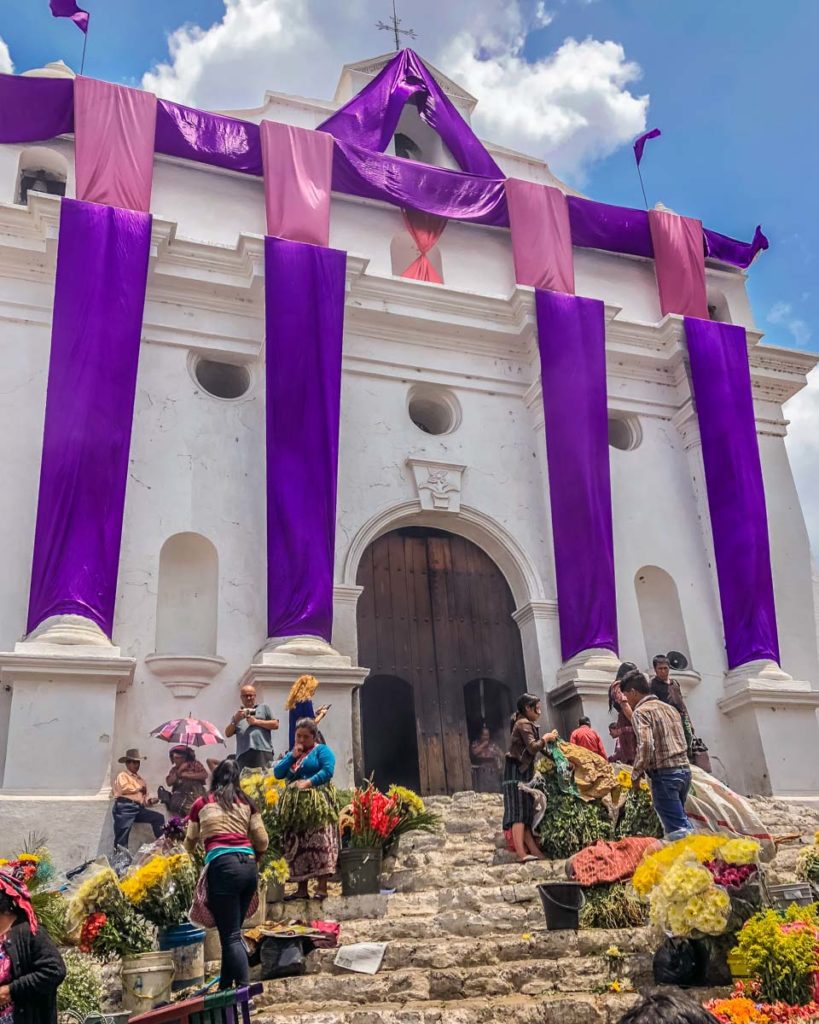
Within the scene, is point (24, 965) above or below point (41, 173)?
A: below

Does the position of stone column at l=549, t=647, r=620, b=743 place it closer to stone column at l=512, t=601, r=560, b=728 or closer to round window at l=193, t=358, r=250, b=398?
stone column at l=512, t=601, r=560, b=728

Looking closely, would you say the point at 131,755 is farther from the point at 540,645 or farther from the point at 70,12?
the point at 70,12

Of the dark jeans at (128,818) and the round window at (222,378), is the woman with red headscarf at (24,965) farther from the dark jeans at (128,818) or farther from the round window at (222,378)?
the round window at (222,378)

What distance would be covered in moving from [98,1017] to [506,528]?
32.5 feet

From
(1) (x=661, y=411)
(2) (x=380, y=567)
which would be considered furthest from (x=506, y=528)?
(1) (x=661, y=411)

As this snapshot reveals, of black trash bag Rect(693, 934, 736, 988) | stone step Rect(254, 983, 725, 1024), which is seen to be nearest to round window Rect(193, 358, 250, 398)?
stone step Rect(254, 983, 725, 1024)

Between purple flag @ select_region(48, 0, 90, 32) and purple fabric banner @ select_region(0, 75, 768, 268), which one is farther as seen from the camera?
purple flag @ select_region(48, 0, 90, 32)

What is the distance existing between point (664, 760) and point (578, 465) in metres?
7.36

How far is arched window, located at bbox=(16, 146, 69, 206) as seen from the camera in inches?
558

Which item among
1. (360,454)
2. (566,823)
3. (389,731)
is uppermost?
(360,454)

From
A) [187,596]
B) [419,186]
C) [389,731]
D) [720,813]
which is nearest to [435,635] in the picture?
[389,731]

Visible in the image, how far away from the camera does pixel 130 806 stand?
32.3 feet

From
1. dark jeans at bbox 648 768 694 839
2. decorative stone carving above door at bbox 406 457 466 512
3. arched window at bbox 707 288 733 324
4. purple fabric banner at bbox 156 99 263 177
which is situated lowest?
dark jeans at bbox 648 768 694 839

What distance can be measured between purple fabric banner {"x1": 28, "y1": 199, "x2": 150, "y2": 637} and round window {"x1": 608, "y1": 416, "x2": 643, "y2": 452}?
8.17 meters
